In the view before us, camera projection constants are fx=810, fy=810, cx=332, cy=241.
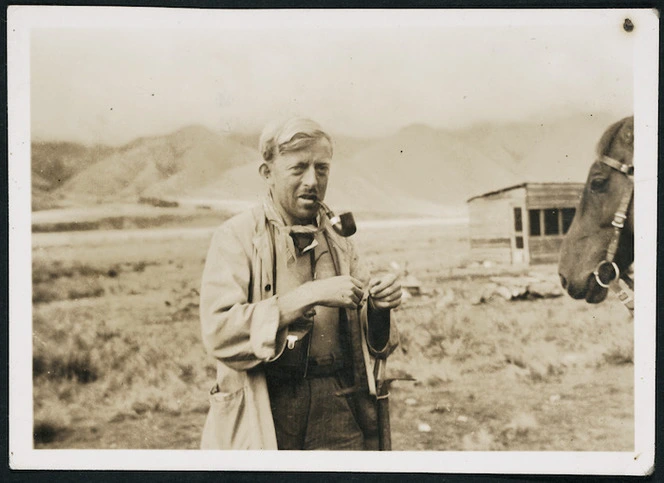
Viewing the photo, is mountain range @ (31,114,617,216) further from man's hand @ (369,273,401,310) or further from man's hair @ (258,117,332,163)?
man's hand @ (369,273,401,310)

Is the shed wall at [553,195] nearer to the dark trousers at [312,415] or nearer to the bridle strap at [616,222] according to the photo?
the bridle strap at [616,222]

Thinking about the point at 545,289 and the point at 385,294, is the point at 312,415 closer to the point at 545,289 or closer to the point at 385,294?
the point at 385,294

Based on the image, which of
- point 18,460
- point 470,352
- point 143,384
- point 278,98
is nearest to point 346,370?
point 470,352

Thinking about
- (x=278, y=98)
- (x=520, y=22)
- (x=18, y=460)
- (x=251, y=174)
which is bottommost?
(x=18, y=460)

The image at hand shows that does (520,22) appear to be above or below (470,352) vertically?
above

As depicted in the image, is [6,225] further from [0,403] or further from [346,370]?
[346,370]

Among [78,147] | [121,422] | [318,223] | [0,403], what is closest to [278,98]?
[318,223]

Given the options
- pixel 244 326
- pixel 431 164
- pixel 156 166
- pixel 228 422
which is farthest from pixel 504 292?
pixel 156 166
